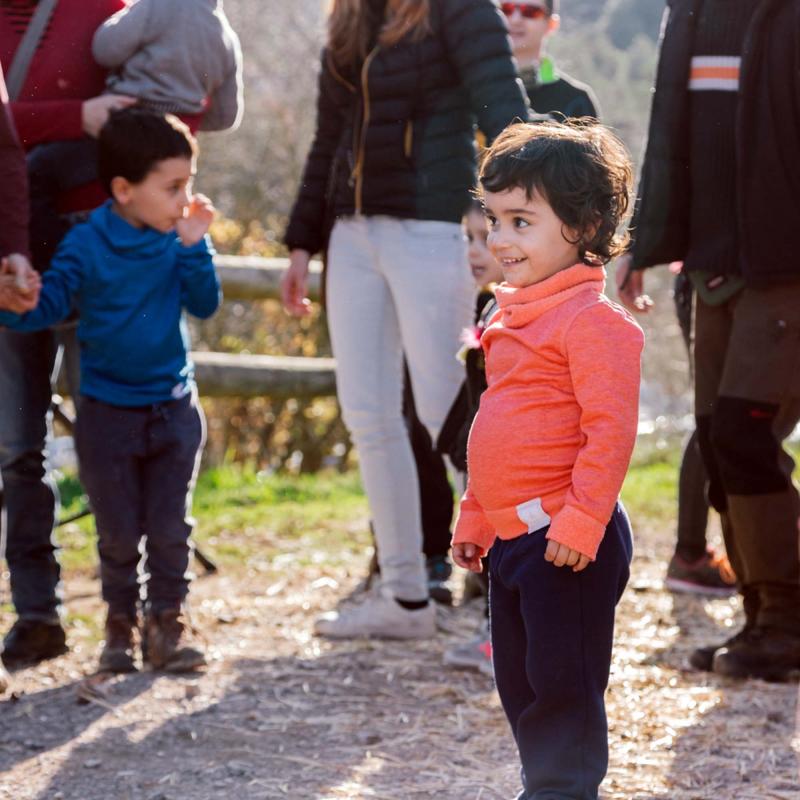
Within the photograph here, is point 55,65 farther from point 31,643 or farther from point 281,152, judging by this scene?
point 281,152

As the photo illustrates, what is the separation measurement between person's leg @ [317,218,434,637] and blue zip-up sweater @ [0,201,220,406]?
1.65 feet

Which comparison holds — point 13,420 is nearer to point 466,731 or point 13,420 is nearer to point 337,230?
point 337,230

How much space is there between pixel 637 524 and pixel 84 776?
149 inches

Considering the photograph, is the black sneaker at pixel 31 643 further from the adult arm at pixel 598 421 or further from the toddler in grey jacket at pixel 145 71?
the adult arm at pixel 598 421

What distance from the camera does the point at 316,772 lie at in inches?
138

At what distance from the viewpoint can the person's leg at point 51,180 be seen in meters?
4.35

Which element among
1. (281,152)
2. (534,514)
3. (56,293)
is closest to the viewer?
(534,514)

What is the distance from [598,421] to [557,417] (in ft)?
0.34

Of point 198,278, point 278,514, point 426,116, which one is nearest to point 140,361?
point 198,278

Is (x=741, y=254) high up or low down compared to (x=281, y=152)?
down

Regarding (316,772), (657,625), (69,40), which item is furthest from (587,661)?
(69,40)

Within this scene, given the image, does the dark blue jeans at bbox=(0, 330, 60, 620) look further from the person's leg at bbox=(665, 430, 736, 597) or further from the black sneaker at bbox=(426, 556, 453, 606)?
the person's leg at bbox=(665, 430, 736, 597)

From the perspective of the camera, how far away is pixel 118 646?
431 cm

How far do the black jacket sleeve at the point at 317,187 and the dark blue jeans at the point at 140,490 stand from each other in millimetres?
764
